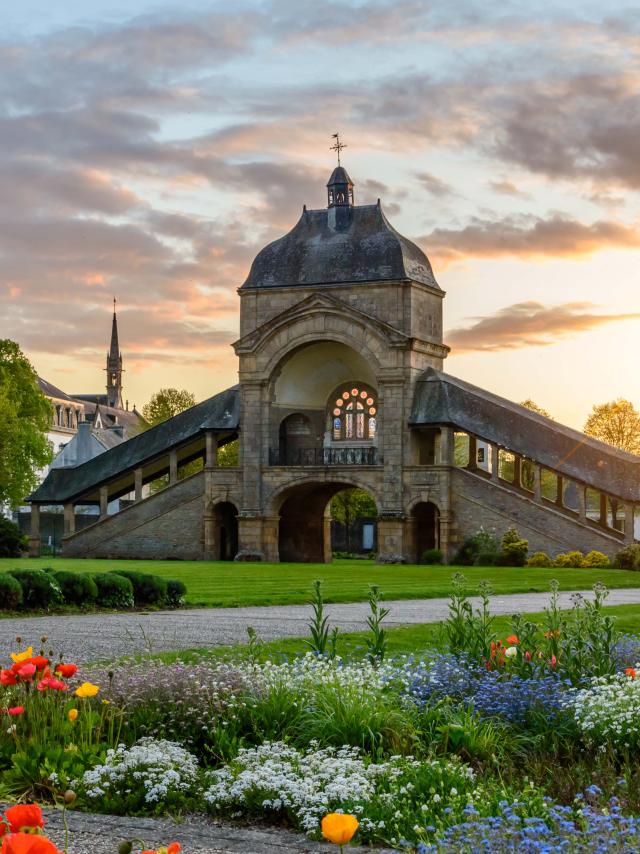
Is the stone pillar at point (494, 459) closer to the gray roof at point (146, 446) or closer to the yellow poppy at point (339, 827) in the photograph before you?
the gray roof at point (146, 446)

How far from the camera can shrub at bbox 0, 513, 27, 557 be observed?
5581 centimetres

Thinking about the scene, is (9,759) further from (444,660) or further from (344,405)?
(344,405)

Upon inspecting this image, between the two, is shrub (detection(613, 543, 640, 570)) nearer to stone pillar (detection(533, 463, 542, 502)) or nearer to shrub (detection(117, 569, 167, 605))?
stone pillar (detection(533, 463, 542, 502))

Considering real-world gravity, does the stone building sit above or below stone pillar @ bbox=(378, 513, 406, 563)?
above

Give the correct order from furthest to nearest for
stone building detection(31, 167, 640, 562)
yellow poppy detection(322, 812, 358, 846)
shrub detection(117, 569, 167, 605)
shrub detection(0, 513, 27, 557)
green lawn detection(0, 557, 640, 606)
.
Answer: shrub detection(0, 513, 27, 557) < stone building detection(31, 167, 640, 562) < green lawn detection(0, 557, 640, 606) < shrub detection(117, 569, 167, 605) < yellow poppy detection(322, 812, 358, 846)

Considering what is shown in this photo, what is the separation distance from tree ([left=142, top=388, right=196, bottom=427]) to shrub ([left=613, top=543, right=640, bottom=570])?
143ft

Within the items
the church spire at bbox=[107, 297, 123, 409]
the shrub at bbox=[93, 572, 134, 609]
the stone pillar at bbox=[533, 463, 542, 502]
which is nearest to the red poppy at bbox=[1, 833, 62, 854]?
the shrub at bbox=[93, 572, 134, 609]

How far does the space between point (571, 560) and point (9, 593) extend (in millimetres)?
30326

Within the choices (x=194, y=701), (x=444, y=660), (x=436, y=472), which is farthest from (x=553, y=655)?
(x=436, y=472)

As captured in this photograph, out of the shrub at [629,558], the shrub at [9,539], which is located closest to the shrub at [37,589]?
the shrub at [629,558]

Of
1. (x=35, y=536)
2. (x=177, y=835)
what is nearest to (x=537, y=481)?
(x=35, y=536)

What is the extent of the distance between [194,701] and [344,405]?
166 feet

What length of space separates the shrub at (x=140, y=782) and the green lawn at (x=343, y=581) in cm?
1724

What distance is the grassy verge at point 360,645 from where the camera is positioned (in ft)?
47.4
